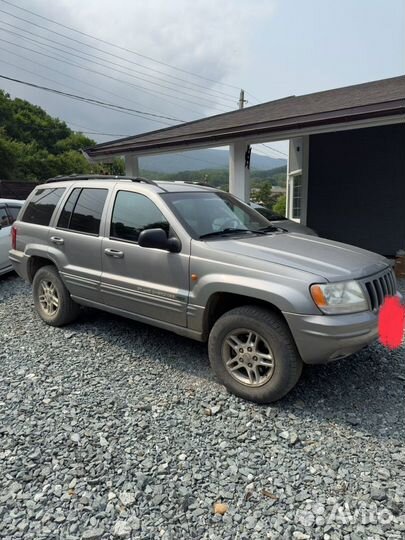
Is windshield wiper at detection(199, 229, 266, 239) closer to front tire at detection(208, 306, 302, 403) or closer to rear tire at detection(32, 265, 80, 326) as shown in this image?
front tire at detection(208, 306, 302, 403)

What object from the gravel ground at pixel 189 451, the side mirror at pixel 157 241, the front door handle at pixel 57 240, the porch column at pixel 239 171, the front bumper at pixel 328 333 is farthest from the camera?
the porch column at pixel 239 171

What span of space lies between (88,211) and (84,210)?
0.27ft

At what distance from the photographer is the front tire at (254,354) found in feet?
9.85

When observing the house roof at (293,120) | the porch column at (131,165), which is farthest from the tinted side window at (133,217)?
the porch column at (131,165)

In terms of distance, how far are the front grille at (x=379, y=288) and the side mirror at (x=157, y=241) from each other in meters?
1.61

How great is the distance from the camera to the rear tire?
4762 mm

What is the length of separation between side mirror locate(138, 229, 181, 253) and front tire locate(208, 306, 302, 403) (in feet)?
2.52

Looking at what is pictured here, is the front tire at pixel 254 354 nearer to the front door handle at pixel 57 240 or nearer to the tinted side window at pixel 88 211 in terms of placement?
the tinted side window at pixel 88 211

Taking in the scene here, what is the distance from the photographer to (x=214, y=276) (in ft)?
10.8

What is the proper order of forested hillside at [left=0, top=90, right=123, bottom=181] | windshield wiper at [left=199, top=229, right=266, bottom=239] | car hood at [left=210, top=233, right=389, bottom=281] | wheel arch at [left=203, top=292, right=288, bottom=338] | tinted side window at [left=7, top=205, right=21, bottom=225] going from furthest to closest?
1. forested hillside at [left=0, top=90, right=123, bottom=181]
2. tinted side window at [left=7, top=205, right=21, bottom=225]
3. windshield wiper at [left=199, top=229, right=266, bottom=239]
4. wheel arch at [left=203, top=292, right=288, bottom=338]
5. car hood at [left=210, top=233, right=389, bottom=281]

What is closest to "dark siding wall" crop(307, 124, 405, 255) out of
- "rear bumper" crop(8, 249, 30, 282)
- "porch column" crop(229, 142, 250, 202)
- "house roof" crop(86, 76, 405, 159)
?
"house roof" crop(86, 76, 405, 159)

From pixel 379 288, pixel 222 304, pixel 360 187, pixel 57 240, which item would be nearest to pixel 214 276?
pixel 222 304

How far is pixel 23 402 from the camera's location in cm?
329

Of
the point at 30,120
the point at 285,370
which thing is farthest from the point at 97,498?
the point at 30,120
